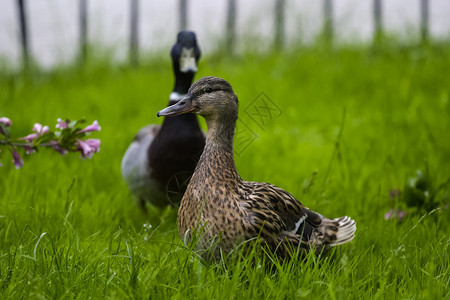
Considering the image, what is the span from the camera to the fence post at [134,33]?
7.78 m

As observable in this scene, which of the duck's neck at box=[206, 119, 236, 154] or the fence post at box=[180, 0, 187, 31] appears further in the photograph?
the fence post at box=[180, 0, 187, 31]

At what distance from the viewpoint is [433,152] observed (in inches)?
172

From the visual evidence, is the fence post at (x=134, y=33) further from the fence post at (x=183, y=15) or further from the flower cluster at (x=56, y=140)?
the flower cluster at (x=56, y=140)

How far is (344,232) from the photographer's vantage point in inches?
97.7

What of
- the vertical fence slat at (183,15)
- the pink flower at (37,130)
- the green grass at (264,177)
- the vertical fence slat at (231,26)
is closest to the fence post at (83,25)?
the green grass at (264,177)

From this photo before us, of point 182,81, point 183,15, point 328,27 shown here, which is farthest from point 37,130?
point 183,15

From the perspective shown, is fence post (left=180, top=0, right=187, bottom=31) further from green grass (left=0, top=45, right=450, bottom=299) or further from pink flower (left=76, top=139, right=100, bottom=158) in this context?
pink flower (left=76, top=139, right=100, bottom=158)

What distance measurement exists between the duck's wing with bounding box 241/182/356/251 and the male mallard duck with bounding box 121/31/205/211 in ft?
2.90

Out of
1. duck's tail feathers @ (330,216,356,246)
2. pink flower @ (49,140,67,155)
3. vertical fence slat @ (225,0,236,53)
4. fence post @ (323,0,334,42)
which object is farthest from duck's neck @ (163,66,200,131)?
fence post @ (323,0,334,42)

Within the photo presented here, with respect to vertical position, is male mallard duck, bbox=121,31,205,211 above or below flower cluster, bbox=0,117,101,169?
below

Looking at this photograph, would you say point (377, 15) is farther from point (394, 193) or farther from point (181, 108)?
point (181, 108)

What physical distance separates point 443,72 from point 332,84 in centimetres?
136

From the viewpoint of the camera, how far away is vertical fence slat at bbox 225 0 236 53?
742 cm

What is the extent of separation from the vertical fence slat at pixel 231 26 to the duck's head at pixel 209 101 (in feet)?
16.8
